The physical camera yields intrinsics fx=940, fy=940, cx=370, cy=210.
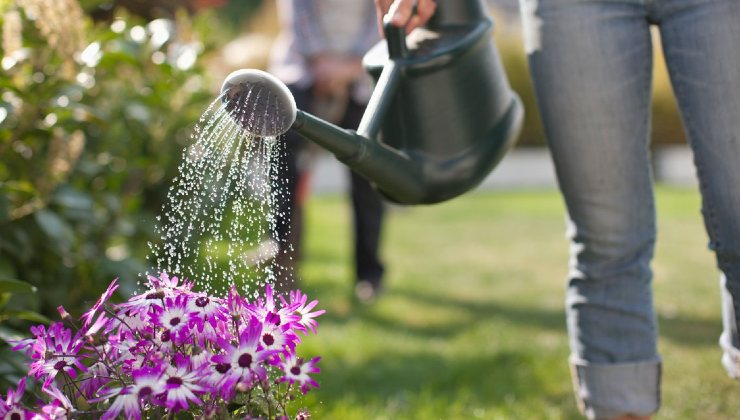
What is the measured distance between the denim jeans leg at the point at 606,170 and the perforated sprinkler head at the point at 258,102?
629mm

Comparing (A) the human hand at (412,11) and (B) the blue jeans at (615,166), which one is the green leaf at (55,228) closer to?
(A) the human hand at (412,11)

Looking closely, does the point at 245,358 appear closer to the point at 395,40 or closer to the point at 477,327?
the point at 395,40

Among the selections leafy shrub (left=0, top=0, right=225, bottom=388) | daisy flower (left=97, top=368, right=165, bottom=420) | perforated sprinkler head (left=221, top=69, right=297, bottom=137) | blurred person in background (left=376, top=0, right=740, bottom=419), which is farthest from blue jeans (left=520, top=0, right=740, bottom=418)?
leafy shrub (left=0, top=0, right=225, bottom=388)

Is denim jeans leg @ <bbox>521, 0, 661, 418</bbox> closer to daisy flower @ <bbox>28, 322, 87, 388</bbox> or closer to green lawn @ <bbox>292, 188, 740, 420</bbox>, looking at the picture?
green lawn @ <bbox>292, 188, 740, 420</bbox>

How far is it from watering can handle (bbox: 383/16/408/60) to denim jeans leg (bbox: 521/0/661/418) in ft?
0.88

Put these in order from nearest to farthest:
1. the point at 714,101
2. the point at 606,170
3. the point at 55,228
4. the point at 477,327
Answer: the point at 714,101, the point at 606,170, the point at 55,228, the point at 477,327

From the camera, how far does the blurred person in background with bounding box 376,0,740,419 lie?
1.56 m

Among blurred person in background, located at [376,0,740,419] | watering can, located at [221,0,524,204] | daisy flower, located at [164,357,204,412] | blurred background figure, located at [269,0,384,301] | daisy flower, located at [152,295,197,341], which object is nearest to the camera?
daisy flower, located at [164,357,204,412]

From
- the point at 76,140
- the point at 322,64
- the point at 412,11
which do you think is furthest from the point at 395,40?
the point at 322,64

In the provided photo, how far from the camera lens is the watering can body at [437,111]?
1.49m

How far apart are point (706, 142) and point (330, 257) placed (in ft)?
11.9

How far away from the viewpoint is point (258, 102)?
118 centimetres

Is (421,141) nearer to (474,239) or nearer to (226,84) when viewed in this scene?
(226,84)

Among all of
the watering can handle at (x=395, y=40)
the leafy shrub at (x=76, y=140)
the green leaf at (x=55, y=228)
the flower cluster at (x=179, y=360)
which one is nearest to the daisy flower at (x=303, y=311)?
the flower cluster at (x=179, y=360)
